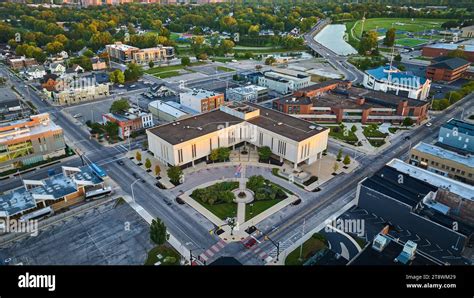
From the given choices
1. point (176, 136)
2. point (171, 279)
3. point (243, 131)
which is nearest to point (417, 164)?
point (243, 131)

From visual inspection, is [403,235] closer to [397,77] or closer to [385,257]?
[385,257]

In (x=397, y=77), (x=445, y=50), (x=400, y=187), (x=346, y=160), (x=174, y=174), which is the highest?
(x=445, y=50)

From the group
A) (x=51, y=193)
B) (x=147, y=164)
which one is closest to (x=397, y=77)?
(x=147, y=164)

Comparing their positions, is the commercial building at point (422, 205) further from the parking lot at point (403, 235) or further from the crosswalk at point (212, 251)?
the crosswalk at point (212, 251)

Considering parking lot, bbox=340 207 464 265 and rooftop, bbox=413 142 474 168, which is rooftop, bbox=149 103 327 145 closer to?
parking lot, bbox=340 207 464 265

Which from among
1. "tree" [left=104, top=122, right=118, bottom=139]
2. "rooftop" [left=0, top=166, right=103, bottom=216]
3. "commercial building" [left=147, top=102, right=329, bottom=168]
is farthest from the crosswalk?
"tree" [left=104, top=122, right=118, bottom=139]

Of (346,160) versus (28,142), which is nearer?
(346,160)

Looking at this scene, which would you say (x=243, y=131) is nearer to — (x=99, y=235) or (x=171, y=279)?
(x=99, y=235)
